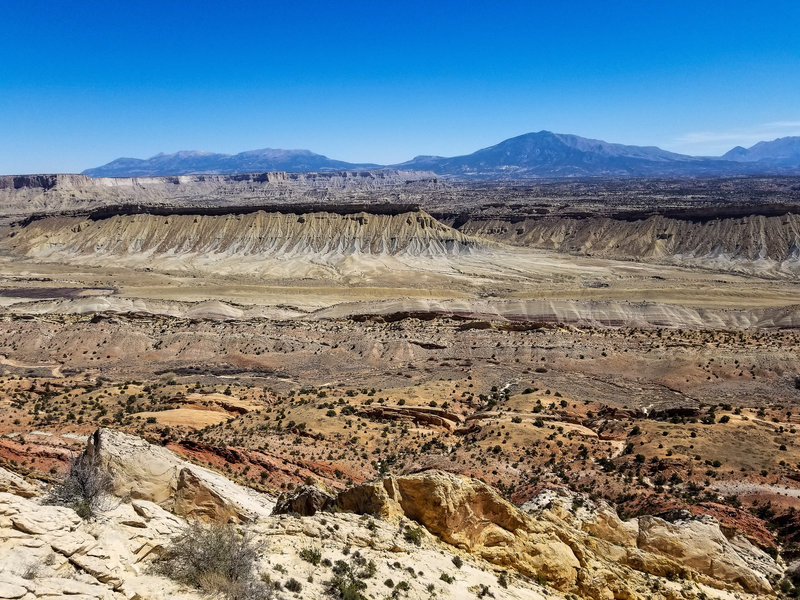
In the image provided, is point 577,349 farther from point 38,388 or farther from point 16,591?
point 16,591

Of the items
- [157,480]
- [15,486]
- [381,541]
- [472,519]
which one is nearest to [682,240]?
[472,519]

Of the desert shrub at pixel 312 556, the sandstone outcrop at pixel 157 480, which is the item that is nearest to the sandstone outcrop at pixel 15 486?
the sandstone outcrop at pixel 157 480

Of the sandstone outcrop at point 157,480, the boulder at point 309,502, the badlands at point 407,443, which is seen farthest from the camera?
the boulder at point 309,502

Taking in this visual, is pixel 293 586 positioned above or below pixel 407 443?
above

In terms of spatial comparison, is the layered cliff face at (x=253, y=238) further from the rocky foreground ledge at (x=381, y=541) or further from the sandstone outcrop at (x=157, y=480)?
the rocky foreground ledge at (x=381, y=541)

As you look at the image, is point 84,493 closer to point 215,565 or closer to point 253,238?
point 215,565
